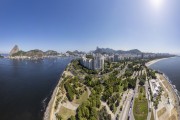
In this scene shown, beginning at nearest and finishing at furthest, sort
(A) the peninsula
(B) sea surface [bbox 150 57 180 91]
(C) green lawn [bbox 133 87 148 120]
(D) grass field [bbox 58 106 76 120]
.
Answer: (D) grass field [bbox 58 106 76 120]
(A) the peninsula
(C) green lawn [bbox 133 87 148 120]
(B) sea surface [bbox 150 57 180 91]

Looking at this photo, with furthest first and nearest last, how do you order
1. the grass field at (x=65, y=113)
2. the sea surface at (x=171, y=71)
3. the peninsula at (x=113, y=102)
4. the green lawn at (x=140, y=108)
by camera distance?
the sea surface at (x=171, y=71) < the green lawn at (x=140, y=108) < the peninsula at (x=113, y=102) < the grass field at (x=65, y=113)

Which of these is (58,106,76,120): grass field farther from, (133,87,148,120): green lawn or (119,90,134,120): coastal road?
(133,87,148,120): green lawn

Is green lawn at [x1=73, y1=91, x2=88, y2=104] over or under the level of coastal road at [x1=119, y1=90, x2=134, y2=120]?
over

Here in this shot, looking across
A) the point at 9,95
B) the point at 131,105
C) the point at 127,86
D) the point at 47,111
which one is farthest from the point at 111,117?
the point at 9,95

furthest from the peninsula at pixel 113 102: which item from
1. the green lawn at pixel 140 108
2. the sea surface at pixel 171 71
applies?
the sea surface at pixel 171 71

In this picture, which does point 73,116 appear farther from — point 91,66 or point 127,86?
point 91,66

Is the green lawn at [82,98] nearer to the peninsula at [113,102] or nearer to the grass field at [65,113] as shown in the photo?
the peninsula at [113,102]

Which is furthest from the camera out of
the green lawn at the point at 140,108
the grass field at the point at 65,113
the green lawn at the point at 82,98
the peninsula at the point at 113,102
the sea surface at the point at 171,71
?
the sea surface at the point at 171,71

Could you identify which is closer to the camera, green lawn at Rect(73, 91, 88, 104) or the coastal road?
the coastal road

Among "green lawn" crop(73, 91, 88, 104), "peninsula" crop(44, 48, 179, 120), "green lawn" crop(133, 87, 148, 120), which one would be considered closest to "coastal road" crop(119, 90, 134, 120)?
"peninsula" crop(44, 48, 179, 120)
